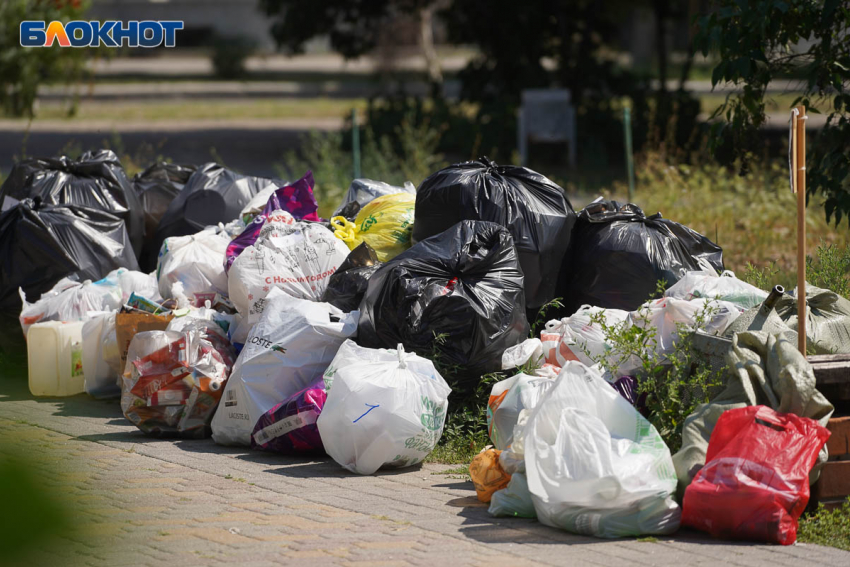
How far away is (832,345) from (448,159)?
35.2 feet

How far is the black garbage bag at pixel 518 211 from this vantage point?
451 cm

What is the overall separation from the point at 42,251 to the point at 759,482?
415cm

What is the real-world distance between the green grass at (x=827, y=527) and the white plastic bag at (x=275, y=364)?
79.5 inches

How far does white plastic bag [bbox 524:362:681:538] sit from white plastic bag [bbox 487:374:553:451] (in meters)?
0.42

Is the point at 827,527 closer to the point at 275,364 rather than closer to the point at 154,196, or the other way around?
the point at 275,364

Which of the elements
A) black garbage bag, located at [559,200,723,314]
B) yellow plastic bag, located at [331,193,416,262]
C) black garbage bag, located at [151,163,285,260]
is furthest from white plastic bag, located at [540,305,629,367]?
black garbage bag, located at [151,163,285,260]

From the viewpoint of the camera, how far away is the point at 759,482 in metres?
2.78

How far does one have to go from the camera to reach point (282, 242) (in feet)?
15.3

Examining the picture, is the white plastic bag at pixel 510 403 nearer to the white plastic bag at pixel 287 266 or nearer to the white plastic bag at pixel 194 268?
the white plastic bag at pixel 287 266

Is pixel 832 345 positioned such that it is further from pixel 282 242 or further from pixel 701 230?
pixel 701 230

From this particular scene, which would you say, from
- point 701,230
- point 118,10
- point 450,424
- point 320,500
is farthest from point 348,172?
point 118,10

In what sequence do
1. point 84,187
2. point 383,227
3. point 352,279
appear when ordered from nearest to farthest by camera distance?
point 352,279 → point 383,227 → point 84,187

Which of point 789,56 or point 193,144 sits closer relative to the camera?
point 789,56

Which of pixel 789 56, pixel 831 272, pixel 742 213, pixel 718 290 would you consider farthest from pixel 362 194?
pixel 742 213
